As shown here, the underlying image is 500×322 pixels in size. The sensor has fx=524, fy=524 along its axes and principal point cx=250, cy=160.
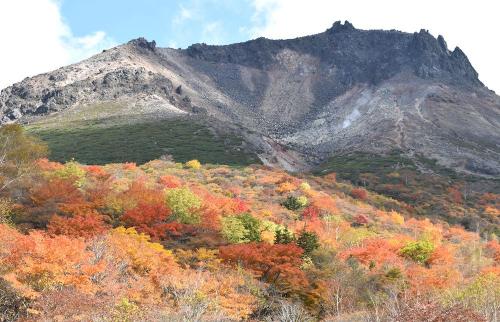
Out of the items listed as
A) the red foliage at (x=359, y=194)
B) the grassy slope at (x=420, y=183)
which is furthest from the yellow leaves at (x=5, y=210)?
the grassy slope at (x=420, y=183)

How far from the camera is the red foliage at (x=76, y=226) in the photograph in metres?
39.6

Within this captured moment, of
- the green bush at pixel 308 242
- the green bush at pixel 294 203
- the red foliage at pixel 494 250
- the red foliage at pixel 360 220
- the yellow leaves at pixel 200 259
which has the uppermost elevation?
the green bush at pixel 294 203

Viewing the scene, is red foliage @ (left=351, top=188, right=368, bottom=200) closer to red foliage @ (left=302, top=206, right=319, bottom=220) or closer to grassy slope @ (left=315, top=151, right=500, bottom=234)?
grassy slope @ (left=315, top=151, right=500, bottom=234)

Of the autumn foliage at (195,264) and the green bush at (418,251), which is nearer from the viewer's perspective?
the autumn foliage at (195,264)

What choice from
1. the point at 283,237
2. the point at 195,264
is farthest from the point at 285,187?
the point at 195,264

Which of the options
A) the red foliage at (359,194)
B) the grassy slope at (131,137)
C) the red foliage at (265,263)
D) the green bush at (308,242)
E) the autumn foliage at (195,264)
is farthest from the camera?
the grassy slope at (131,137)

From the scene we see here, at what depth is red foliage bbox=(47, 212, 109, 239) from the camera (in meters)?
39.6

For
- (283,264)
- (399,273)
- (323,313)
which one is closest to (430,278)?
(399,273)

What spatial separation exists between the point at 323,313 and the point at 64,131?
13358 centimetres

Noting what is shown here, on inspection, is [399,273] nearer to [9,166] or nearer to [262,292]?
[262,292]

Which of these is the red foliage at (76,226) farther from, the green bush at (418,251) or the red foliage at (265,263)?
the green bush at (418,251)

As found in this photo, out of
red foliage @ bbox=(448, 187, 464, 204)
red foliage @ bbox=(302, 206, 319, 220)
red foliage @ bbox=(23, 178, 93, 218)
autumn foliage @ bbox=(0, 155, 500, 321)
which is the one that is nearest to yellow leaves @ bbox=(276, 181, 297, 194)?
red foliage @ bbox=(302, 206, 319, 220)

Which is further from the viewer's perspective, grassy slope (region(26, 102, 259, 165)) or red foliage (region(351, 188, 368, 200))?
grassy slope (region(26, 102, 259, 165))

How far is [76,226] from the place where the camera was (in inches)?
1601
